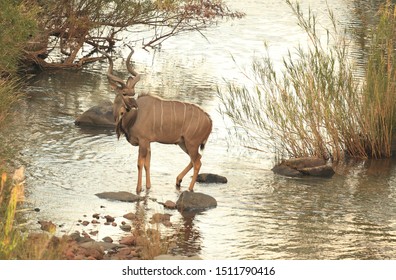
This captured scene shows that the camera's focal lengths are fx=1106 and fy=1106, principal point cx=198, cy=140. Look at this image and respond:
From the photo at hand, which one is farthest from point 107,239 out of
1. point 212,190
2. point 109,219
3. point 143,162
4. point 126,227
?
point 212,190

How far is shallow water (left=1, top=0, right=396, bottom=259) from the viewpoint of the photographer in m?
10.9

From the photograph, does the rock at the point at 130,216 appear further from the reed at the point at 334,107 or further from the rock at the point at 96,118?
the rock at the point at 96,118

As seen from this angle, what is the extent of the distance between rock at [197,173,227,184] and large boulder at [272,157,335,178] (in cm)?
118

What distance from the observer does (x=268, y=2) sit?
118 ft

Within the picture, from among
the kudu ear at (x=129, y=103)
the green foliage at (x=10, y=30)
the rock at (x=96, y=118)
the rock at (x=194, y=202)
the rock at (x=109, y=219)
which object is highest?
the green foliage at (x=10, y=30)

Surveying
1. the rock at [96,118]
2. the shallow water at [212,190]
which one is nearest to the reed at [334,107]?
the shallow water at [212,190]

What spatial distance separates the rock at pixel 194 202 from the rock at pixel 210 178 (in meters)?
1.27

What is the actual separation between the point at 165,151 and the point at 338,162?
2.40 meters

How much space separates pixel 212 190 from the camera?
13141mm

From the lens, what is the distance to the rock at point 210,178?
1358 centimetres

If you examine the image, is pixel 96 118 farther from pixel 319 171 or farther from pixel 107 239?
pixel 107 239

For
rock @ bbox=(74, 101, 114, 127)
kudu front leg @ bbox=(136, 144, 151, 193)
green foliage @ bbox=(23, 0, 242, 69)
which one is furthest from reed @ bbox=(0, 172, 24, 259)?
green foliage @ bbox=(23, 0, 242, 69)

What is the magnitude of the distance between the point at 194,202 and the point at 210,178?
5.06ft

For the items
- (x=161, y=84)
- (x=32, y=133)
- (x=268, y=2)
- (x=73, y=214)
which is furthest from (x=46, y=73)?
(x=268, y=2)
